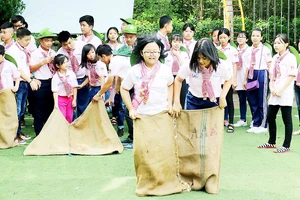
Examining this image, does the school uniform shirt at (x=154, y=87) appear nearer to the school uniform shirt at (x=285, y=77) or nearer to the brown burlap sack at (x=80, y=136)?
the brown burlap sack at (x=80, y=136)

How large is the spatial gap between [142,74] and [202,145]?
35.1 inches

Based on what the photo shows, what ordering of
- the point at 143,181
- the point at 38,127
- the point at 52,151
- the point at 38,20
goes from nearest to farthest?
the point at 143,181, the point at 52,151, the point at 38,127, the point at 38,20

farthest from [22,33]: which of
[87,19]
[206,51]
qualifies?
[206,51]

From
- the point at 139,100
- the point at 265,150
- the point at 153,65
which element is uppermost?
the point at 153,65

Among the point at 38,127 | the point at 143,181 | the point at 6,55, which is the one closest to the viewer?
the point at 143,181

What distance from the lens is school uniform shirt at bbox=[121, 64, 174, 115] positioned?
4570 millimetres

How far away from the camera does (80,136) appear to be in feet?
20.9

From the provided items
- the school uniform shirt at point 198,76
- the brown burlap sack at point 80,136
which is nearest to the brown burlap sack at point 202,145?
the school uniform shirt at point 198,76

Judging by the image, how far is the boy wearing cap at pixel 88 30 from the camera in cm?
743

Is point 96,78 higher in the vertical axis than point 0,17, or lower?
lower

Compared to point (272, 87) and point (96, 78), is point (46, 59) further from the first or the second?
point (272, 87)

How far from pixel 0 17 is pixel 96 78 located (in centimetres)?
424

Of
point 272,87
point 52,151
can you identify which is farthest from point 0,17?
point 272,87

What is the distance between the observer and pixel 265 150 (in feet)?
20.7
